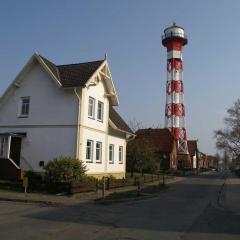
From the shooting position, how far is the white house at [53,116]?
2966cm

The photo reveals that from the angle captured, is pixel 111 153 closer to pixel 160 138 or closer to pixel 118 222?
pixel 118 222

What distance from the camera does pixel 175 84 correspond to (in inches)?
2766

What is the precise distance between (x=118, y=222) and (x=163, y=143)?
2276 inches

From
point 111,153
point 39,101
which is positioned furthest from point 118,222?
point 111,153

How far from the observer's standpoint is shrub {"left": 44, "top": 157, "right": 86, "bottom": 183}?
2473 cm

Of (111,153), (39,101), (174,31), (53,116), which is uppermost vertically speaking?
(174,31)

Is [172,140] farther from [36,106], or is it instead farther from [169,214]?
[169,214]

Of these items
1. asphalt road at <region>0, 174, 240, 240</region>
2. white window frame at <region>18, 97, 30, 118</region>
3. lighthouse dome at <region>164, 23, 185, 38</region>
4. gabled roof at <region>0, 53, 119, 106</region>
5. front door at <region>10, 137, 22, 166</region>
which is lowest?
asphalt road at <region>0, 174, 240, 240</region>

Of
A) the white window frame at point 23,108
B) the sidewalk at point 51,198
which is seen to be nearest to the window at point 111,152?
the white window frame at point 23,108

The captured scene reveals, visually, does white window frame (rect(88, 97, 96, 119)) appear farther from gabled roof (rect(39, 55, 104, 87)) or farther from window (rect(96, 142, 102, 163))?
window (rect(96, 142, 102, 163))

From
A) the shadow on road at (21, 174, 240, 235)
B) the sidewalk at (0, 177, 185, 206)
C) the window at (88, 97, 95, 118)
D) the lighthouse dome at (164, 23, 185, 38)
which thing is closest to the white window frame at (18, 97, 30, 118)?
the window at (88, 97, 95, 118)

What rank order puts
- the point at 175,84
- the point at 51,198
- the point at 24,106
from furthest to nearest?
the point at 175,84
the point at 24,106
the point at 51,198

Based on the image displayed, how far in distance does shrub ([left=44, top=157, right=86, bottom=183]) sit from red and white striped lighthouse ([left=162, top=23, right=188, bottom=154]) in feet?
152

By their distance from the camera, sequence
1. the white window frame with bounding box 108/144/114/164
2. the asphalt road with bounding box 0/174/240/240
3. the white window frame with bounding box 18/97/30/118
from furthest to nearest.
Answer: the white window frame with bounding box 108/144/114/164
the white window frame with bounding box 18/97/30/118
the asphalt road with bounding box 0/174/240/240
